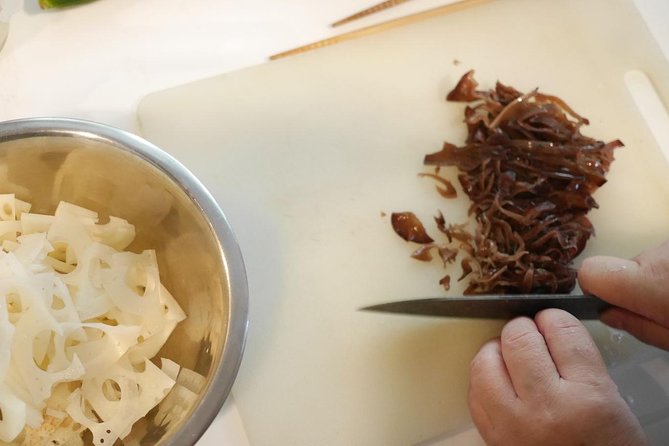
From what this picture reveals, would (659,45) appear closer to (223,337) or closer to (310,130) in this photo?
(310,130)

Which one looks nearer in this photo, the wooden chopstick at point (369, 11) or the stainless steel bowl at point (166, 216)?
the stainless steel bowl at point (166, 216)

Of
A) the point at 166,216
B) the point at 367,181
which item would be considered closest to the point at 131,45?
the point at 166,216

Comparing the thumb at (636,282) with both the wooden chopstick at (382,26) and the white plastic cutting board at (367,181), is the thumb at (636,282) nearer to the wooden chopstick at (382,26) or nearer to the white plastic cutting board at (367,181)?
the white plastic cutting board at (367,181)

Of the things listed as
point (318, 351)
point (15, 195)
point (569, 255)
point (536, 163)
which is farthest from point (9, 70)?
point (569, 255)

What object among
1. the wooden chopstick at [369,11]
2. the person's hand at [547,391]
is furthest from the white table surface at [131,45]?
the person's hand at [547,391]

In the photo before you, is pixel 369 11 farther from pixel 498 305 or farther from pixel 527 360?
pixel 527 360

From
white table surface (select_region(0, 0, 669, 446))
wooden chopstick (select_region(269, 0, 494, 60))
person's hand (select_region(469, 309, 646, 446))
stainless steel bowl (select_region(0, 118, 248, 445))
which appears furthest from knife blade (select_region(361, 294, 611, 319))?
wooden chopstick (select_region(269, 0, 494, 60))

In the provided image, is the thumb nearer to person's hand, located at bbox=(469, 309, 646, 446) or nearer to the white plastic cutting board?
person's hand, located at bbox=(469, 309, 646, 446)
